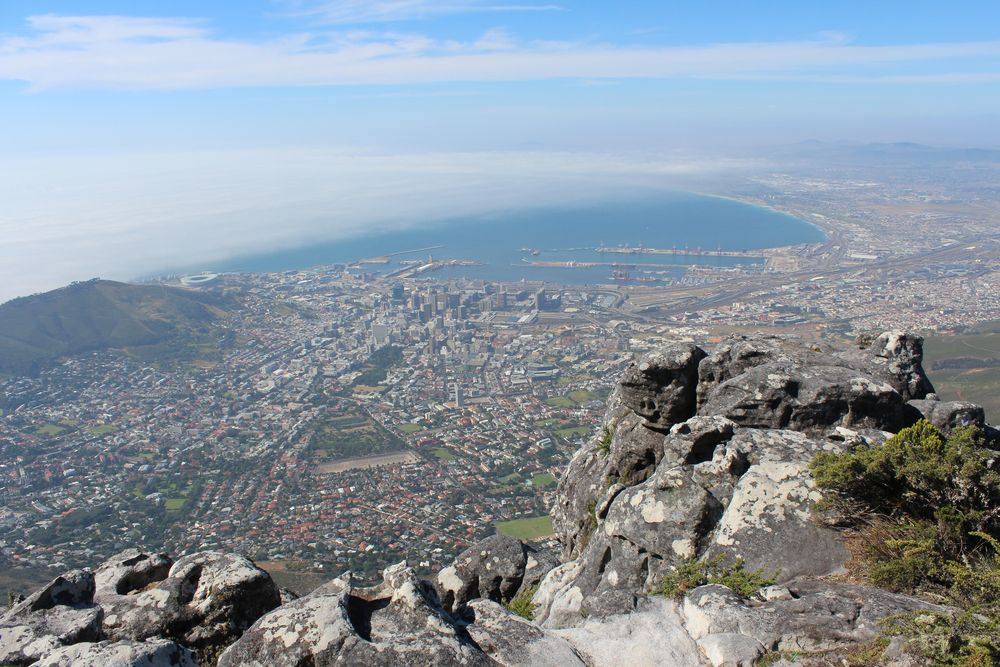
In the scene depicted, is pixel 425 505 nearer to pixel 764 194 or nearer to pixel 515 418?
pixel 515 418

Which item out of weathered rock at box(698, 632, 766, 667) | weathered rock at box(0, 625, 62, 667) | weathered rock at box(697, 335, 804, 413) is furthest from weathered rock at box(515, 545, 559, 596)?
weathered rock at box(0, 625, 62, 667)

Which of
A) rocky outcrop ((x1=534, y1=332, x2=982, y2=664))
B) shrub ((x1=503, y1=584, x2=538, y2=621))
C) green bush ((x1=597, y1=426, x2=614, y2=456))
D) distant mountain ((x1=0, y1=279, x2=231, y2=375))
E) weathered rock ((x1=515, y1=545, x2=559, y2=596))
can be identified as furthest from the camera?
distant mountain ((x1=0, y1=279, x2=231, y2=375))

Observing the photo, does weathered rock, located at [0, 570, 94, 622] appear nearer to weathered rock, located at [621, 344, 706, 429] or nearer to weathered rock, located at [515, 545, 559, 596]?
weathered rock, located at [515, 545, 559, 596]

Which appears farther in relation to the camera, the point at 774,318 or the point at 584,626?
the point at 774,318

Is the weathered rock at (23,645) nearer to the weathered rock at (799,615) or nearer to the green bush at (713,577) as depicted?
the weathered rock at (799,615)

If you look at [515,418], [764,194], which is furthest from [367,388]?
[764,194]

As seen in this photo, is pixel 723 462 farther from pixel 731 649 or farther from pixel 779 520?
pixel 731 649

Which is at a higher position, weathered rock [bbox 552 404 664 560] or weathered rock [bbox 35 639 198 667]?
weathered rock [bbox 35 639 198 667]
